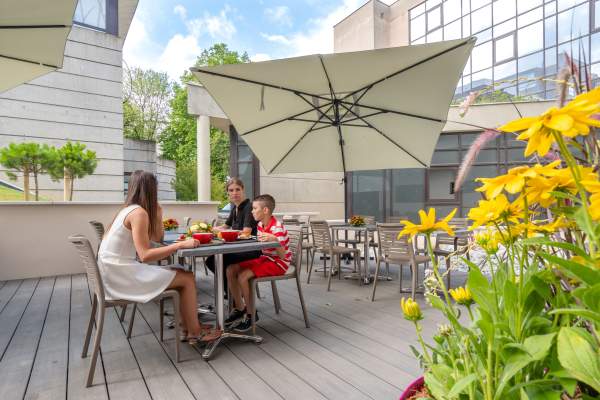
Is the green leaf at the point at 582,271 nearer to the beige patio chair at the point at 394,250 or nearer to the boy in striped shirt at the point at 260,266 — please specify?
the boy in striped shirt at the point at 260,266

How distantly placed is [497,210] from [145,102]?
2457 centimetres

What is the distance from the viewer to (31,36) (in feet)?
9.37

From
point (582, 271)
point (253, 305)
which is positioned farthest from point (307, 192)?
point (582, 271)

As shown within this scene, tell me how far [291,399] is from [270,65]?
2720mm

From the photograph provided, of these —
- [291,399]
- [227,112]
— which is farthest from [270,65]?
[291,399]

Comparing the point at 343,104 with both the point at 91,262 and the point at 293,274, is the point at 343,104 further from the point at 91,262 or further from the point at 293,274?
the point at 91,262

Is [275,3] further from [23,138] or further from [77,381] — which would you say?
[77,381]

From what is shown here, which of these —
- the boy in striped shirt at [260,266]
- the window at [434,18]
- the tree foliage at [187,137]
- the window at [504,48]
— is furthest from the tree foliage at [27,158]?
the tree foliage at [187,137]

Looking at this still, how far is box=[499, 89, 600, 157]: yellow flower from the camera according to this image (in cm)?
50

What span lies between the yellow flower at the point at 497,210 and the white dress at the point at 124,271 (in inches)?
87.3

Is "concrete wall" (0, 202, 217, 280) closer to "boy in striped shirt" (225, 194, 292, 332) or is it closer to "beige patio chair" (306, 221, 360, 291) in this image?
"beige patio chair" (306, 221, 360, 291)

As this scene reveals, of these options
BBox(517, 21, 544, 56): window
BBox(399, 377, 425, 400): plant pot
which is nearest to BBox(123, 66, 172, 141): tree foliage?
BBox(517, 21, 544, 56): window

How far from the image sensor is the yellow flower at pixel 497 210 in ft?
2.42

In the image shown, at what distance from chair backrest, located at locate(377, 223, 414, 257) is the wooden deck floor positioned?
61 centimetres
